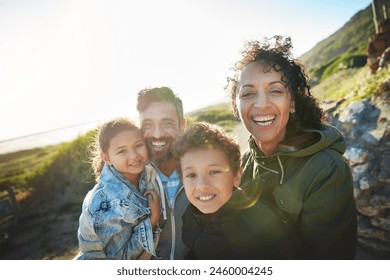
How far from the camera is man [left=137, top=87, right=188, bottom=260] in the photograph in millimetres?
1889

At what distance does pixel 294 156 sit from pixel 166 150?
34.7 inches

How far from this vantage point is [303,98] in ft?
6.04

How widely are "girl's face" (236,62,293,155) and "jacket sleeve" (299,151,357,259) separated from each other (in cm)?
36

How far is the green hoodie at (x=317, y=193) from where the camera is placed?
4.68 ft

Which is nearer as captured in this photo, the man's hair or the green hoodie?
the green hoodie

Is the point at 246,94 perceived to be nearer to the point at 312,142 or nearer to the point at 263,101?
the point at 263,101

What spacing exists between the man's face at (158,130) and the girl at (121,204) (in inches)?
2.5

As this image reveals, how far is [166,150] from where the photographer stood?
2.05 meters

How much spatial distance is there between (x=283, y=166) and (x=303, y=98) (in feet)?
1.63

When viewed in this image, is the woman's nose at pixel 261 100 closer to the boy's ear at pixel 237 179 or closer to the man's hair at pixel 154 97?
the boy's ear at pixel 237 179

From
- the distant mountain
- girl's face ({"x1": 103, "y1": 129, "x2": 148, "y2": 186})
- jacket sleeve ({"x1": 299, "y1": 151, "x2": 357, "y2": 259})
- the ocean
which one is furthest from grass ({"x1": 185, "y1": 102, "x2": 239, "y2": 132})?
the distant mountain

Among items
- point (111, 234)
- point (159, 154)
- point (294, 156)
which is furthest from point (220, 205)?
point (111, 234)

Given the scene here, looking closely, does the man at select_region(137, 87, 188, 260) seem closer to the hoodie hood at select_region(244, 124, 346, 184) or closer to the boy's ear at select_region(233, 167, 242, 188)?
the boy's ear at select_region(233, 167, 242, 188)
